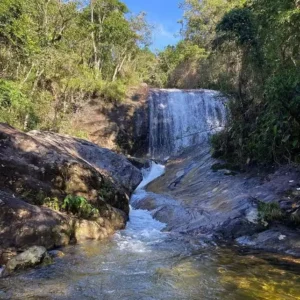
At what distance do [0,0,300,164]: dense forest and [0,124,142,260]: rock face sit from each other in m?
4.98

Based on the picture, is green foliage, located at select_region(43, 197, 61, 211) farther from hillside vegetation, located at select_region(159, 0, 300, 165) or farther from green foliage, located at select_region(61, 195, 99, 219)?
hillside vegetation, located at select_region(159, 0, 300, 165)

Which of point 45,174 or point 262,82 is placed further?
point 262,82

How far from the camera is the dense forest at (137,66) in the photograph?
419 inches

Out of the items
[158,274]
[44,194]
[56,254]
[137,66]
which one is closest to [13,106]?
[44,194]

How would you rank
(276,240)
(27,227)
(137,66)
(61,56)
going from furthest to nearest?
(137,66), (61,56), (276,240), (27,227)

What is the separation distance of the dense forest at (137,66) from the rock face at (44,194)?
498 cm

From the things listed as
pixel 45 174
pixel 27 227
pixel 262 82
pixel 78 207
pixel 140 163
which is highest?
pixel 262 82

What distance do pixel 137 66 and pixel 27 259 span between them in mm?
25341

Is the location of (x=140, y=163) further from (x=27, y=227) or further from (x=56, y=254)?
(x=56, y=254)

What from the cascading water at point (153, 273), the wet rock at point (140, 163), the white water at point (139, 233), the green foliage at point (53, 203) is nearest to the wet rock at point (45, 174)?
the green foliage at point (53, 203)

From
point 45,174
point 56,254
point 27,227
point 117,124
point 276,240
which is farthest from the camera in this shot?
point 117,124

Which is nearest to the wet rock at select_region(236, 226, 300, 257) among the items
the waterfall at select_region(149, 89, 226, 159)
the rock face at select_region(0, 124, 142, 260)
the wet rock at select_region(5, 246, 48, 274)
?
the rock face at select_region(0, 124, 142, 260)

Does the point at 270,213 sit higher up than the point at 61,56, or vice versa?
the point at 61,56

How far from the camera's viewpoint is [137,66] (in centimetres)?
2984
